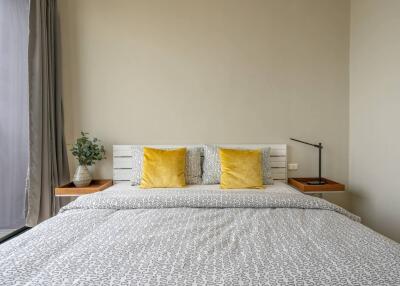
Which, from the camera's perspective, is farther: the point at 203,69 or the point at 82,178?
the point at 203,69

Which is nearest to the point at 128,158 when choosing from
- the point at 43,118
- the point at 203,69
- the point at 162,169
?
the point at 162,169

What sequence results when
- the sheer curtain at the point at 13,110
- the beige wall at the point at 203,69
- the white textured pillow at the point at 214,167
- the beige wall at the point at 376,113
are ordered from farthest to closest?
the beige wall at the point at 203,69
the white textured pillow at the point at 214,167
the sheer curtain at the point at 13,110
the beige wall at the point at 376,113

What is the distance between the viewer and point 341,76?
8.65ft

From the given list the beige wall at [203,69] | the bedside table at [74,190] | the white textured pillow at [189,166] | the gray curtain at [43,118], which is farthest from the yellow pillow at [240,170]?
the gray curtain at [43,118]

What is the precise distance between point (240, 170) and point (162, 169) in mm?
712

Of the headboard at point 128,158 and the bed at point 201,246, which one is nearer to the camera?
the bed at point 201,246

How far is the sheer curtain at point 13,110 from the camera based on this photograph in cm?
217

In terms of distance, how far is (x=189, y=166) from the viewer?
2381 mm

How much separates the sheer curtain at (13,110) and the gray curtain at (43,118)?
104 mm

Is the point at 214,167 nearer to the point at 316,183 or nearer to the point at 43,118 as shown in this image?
the point at 316,183

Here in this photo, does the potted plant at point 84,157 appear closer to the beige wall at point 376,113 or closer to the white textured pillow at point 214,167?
the white textured pillow at point 214,167

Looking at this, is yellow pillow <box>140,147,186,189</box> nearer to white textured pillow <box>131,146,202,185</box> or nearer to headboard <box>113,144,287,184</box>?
white textured pillow <box>131,146,202,185</box>

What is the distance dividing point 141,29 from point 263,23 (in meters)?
1.30

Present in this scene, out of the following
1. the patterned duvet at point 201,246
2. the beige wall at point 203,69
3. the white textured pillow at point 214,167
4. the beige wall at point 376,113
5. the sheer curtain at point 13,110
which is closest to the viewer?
the patterned duvet at point 201,246
